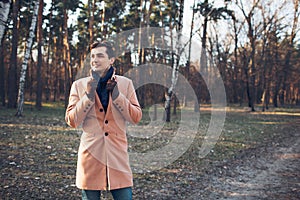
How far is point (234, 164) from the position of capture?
22.8 feet

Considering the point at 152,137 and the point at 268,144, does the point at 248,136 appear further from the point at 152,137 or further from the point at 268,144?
the point at 152,137

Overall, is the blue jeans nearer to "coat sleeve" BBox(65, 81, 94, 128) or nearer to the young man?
the young man

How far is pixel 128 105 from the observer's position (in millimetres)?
2436

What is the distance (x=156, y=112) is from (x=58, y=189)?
38.4ft

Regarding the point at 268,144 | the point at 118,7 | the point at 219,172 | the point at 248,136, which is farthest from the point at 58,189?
the point at 118,7

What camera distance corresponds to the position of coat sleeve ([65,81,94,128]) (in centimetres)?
233

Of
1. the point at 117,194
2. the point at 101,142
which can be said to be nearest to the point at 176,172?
the point at 117,194

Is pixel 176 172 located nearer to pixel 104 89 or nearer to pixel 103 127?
pixel 103 127

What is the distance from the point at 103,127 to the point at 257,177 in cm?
449

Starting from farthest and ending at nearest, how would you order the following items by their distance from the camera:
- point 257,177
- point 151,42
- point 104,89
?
point 151,42 < point 257,177 < point 104,89

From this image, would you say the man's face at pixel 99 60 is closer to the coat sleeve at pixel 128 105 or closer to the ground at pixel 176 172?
the coat sleeve at pixel 128 105

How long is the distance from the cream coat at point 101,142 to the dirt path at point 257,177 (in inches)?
102

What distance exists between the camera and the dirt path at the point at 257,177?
490 cm

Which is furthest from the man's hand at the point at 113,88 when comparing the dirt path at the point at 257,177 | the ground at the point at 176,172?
the dirt path at the point at 257,177
